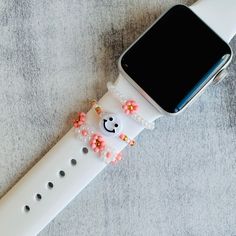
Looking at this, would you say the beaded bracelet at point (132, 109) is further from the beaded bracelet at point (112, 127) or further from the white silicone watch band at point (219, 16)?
the white silicone watch band at point (219, 16)

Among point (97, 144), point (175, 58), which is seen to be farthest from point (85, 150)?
point (175, 58)

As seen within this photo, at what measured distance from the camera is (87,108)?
1.54ft

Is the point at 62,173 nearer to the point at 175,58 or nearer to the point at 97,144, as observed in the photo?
the point at 97,144

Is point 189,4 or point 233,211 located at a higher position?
point 189,4

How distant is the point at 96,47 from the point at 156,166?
149mm

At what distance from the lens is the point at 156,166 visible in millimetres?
467

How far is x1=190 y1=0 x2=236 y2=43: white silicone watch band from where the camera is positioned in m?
0.44

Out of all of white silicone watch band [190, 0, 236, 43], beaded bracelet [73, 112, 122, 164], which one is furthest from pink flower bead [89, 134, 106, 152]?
white silicone watch band [190, 0, 236, 43]

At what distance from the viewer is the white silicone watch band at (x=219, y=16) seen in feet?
1.45

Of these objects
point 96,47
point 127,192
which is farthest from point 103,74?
point 127,192

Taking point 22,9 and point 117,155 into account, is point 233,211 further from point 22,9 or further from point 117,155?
point 22,9

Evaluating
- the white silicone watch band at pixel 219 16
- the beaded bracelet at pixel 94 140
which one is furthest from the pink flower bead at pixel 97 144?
the white silicone watch band at pixel 219 16

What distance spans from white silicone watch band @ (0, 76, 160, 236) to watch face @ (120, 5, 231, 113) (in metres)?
0.02

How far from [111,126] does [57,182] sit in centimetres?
8
